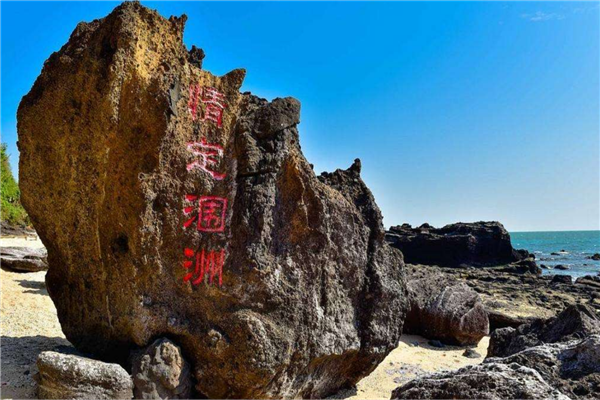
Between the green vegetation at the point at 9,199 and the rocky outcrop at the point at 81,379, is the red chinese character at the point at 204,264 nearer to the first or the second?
the rocky outcrop at the point at 81,379

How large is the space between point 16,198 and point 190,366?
2934cm

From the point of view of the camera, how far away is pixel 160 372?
188 inches

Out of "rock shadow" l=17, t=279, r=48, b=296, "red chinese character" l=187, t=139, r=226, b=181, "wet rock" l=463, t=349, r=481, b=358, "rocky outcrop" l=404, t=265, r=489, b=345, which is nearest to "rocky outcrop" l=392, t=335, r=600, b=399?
"red chinese character" l=187, t=139, r=226, b=181

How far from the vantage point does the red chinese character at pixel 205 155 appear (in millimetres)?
5227

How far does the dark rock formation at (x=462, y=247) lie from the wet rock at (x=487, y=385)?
116 ft

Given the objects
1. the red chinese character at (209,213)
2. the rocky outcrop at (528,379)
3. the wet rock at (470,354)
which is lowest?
the wet rock at (470,354)

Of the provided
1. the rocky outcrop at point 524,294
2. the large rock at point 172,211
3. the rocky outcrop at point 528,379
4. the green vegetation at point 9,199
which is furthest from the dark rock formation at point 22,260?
the green vegetation at point 9,199

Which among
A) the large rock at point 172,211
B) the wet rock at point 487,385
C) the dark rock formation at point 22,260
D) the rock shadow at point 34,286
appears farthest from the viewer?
the dark rock formation at point 22,260

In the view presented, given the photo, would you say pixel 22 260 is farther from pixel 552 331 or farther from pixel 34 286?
pixel 552 331

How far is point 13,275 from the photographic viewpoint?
11.9 meters

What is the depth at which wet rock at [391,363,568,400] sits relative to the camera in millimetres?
2832

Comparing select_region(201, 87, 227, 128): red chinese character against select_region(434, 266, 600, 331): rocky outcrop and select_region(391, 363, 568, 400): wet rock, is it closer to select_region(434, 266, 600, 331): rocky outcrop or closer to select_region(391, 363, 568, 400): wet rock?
select_region(391, 363, 568, 400): wet rock

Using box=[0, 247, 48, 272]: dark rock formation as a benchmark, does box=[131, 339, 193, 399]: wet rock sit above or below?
→ below

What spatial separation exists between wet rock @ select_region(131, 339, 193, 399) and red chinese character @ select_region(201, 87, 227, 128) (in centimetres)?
252
